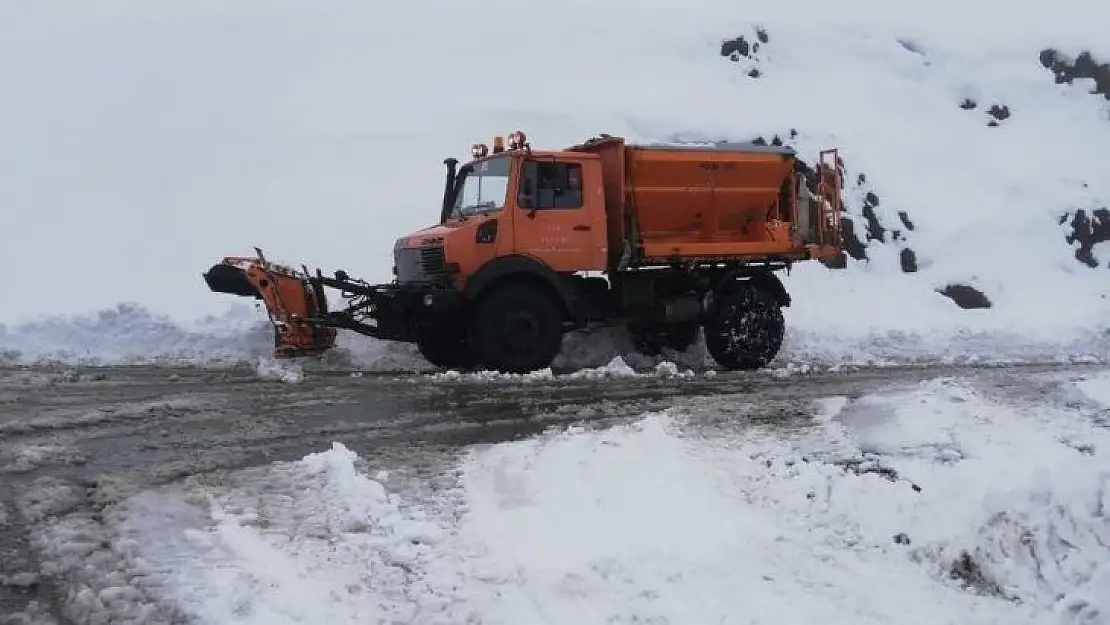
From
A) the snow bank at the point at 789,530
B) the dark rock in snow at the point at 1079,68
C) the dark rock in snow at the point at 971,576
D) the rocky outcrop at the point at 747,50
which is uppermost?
the rocky outcrop at the point at 747,50

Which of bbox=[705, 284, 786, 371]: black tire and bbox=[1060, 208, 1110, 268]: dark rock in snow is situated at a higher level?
bbox=[1060, 208, 1110, 268]: dark rock in snow

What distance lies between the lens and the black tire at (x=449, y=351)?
11.0m

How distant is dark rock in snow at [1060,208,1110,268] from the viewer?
73.6 feet

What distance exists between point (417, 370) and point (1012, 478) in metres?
7.47

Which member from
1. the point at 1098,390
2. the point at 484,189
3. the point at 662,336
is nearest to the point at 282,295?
the point at 484,189

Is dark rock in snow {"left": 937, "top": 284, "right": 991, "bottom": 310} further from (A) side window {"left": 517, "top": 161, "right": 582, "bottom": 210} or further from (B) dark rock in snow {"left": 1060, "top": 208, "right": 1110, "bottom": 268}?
(A) side window {"left": 517, "top": 161, "right": 582, "bottom": 210}

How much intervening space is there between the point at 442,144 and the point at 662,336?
10144 millimetres

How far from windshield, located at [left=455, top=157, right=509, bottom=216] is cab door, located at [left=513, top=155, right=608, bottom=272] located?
0.74 feet

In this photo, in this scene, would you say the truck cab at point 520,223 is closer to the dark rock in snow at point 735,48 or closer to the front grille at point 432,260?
the front grille at point 432,260

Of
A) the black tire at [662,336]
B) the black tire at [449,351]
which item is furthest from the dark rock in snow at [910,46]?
the black tire at [449,351]

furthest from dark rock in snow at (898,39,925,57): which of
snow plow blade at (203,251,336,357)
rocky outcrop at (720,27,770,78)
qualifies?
snow plow blade at (203,251,336,357)

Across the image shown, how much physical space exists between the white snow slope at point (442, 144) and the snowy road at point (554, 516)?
524 centimetres

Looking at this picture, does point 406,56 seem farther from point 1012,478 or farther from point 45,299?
point 1012,478

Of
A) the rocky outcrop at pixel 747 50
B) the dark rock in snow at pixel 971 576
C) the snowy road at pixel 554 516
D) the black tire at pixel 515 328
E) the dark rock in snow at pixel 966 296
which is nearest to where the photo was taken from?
the snowy road at pixel 554 516
